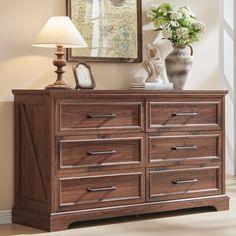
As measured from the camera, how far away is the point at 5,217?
4391mm

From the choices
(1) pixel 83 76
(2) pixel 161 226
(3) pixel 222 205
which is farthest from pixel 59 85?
(3) pixel 222 205

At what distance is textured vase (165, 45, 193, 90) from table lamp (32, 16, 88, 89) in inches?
31.1

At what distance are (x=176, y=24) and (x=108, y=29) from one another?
52cm

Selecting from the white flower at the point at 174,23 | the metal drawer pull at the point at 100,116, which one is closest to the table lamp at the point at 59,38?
the metal drawer pull at the point at 100,116

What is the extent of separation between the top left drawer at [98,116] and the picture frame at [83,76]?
210mm

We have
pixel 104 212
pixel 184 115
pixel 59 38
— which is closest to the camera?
pixel 59 38

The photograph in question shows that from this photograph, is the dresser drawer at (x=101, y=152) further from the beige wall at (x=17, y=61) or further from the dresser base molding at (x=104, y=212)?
the beige wall at (x=17, y=61)

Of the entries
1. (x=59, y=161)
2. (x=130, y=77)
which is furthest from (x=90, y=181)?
(x=130, y=77)

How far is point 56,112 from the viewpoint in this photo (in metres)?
4.08

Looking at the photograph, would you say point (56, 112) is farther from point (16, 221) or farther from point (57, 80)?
point (16, 221)

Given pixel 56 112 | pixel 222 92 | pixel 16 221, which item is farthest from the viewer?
pixel 222 92

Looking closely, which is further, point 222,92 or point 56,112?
point 222,92

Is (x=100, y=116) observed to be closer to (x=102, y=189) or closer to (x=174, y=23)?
(x=102, y=189)

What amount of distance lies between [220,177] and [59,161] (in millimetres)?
1359
